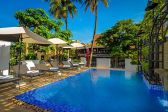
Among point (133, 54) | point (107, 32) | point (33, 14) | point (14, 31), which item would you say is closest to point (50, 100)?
point (14, 31)

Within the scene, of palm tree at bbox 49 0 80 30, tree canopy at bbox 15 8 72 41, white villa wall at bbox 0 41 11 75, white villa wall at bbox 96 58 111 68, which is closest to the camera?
white villa wall at bbox 0 41 11 75

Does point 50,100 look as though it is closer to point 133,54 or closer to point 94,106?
point 94,106

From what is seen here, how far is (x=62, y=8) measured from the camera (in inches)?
1373

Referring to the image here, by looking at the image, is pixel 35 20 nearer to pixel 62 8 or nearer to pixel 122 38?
pixel 62 8

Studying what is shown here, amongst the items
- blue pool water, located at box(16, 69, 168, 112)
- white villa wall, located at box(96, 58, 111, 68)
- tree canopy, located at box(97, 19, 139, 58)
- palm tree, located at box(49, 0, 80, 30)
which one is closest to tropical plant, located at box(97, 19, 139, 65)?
tree canopy, located at box(97, 19, 139, 58)

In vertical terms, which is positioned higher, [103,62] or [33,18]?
[33,18]

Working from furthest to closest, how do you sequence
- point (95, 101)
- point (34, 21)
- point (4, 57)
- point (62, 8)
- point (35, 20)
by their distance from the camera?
point (62, 8) → point (35, 20) → point (34, 21) → point (4, 57) → point (95, 101)

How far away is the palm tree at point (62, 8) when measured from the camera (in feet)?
114

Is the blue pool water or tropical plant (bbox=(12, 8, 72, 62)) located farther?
tropical plant (bbox=(12, 8, 72, 62))

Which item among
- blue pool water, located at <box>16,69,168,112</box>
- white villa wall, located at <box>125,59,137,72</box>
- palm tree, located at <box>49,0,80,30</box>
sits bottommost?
blue pool water, located at <box>16,69,168,112</box>

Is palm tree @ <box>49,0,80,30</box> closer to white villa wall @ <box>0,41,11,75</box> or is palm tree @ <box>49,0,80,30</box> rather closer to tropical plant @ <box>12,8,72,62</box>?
tropical plant @ <box>12,8,72,62</box>

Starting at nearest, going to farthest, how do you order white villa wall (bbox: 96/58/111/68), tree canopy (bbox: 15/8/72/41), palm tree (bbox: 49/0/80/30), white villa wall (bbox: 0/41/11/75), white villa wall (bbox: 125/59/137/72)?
white villa wall (bbox: 0/41/11/75), tree canopy (bbox: 15/8/72/41), white villa wall (bbox: 125/59/137/72), white villa wall (bbox: 96/58/111/68), palm tree (bbox: 49/0/80/30)

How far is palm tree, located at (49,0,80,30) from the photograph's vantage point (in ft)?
114

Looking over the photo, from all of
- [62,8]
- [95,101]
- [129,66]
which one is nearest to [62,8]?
[62,8]
